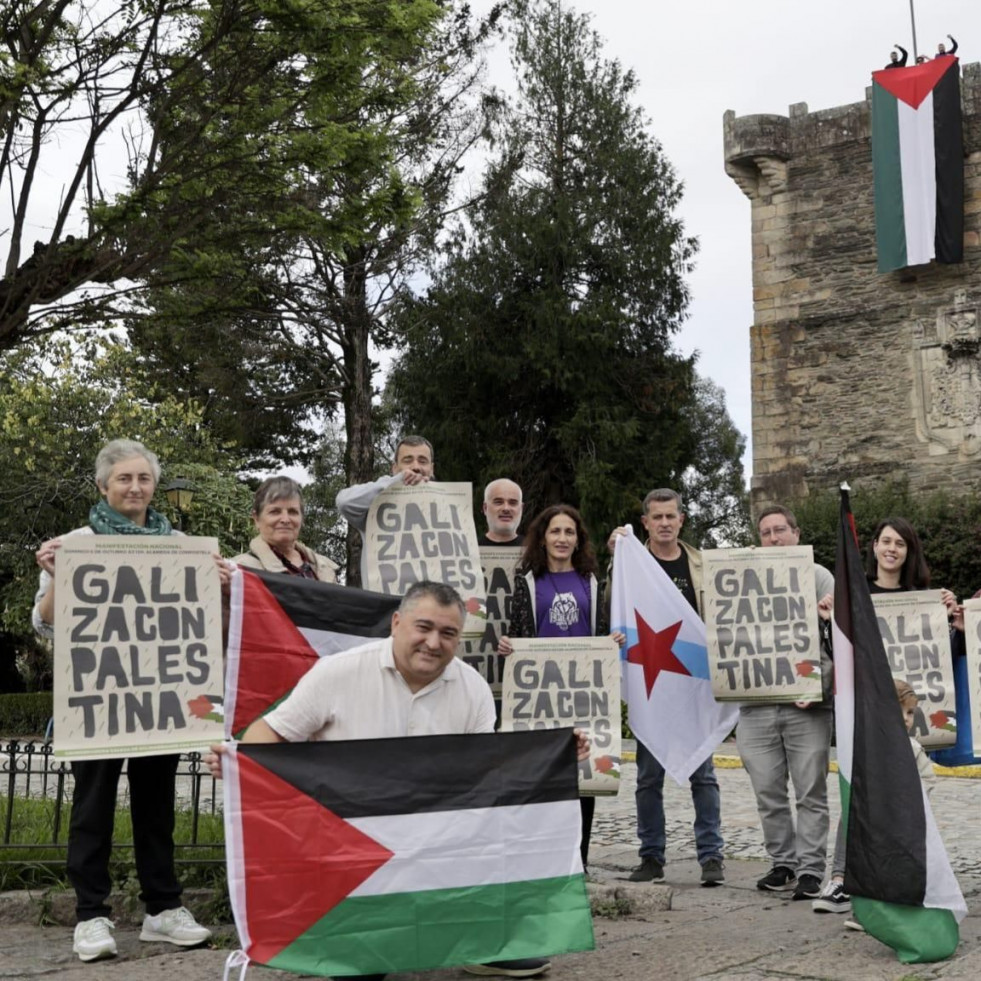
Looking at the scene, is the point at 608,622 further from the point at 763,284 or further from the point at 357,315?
the point at 357,315

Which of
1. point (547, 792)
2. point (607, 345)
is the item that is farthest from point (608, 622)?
point (607, 345)

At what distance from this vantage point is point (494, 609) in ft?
23.6

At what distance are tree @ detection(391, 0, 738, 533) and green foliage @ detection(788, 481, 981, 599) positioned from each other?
320 inches

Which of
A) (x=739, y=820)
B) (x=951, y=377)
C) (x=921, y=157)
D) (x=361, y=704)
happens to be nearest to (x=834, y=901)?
(x=361, y=704)

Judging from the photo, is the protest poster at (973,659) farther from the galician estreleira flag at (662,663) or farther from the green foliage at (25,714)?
the green foliage at (25,714)

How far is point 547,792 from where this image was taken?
17.0 ft

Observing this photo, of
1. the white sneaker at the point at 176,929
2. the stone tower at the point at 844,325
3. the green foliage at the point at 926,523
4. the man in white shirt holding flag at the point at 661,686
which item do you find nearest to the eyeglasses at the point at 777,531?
the man in white shirt holding flag at the point at 661,686

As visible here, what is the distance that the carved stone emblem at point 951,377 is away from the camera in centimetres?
2386

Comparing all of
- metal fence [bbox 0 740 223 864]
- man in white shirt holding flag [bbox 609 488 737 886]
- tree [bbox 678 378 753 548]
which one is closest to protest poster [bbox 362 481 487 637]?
man in white shirt holding flag [bbox 609 488 737 886]

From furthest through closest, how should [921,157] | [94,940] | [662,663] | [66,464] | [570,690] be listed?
[66,464] → [921,157] → [662,663] → [570,690] → [94,940]

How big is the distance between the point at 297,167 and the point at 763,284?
15141mm

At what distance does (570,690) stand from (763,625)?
1.07 metres

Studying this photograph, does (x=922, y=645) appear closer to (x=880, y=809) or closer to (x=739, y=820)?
(x=880, y=809)

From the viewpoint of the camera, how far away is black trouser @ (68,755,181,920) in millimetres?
5602
